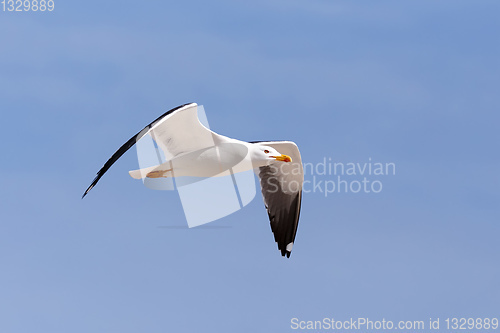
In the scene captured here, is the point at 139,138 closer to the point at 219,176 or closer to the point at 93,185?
the point at 93,185

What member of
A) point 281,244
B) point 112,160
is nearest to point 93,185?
point 112,160

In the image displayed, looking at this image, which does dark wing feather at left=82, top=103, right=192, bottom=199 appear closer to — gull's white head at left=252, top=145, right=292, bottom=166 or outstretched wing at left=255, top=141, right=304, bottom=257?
gull's white head at left=252, top=145, right=292, bottom=166

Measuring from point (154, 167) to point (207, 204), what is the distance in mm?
1473

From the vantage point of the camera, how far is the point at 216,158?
13.1 metres

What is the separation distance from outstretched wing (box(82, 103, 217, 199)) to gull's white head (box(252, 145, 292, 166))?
897 millimetres

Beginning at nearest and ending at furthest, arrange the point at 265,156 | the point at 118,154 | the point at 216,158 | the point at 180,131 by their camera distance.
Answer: the point at 118,154 → the point at 180,131 → the point at 216,158 → the point at 265,156

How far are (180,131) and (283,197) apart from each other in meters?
3.00

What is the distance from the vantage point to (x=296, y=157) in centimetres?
1444

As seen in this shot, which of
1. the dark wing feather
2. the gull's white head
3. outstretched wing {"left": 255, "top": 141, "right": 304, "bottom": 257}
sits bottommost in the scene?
outstretched wing {"left": 255, "top": 141, "right": 304, "bottom": 257}

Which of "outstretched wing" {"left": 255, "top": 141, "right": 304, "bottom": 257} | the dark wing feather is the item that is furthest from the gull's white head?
the dark wing feather

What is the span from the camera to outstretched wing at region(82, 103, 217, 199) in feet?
40.0

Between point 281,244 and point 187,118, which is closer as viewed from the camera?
point 187,118

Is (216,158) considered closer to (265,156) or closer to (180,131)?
(180,131)

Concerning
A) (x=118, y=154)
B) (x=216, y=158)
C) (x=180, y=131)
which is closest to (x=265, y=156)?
(x=216, y=158)
